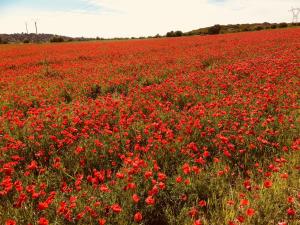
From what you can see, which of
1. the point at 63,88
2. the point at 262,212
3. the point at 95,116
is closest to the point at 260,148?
the point at 262,212

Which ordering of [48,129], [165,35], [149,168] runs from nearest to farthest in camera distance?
1. [149,168]
2. [48,129]
3. [165,35]

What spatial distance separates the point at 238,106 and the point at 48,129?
4.23m

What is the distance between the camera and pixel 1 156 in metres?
4.97

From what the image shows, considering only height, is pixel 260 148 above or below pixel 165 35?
below

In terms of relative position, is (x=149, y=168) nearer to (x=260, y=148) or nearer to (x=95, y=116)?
(x=260, y=148)

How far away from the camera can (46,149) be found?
5.38 meters

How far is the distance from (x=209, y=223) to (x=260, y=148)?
214cm

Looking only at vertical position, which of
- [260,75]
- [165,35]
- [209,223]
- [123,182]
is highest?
[165,35]

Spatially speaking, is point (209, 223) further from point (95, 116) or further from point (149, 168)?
point (95, 116)

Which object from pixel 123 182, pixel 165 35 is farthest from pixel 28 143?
pixel 165 35

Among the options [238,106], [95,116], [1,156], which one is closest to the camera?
[1,156]

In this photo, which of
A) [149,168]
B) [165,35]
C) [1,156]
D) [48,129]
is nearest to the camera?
[149,168]

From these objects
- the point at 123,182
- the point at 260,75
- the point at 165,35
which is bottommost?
the point at 123,182

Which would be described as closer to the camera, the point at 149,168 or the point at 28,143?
the point at 149,168
